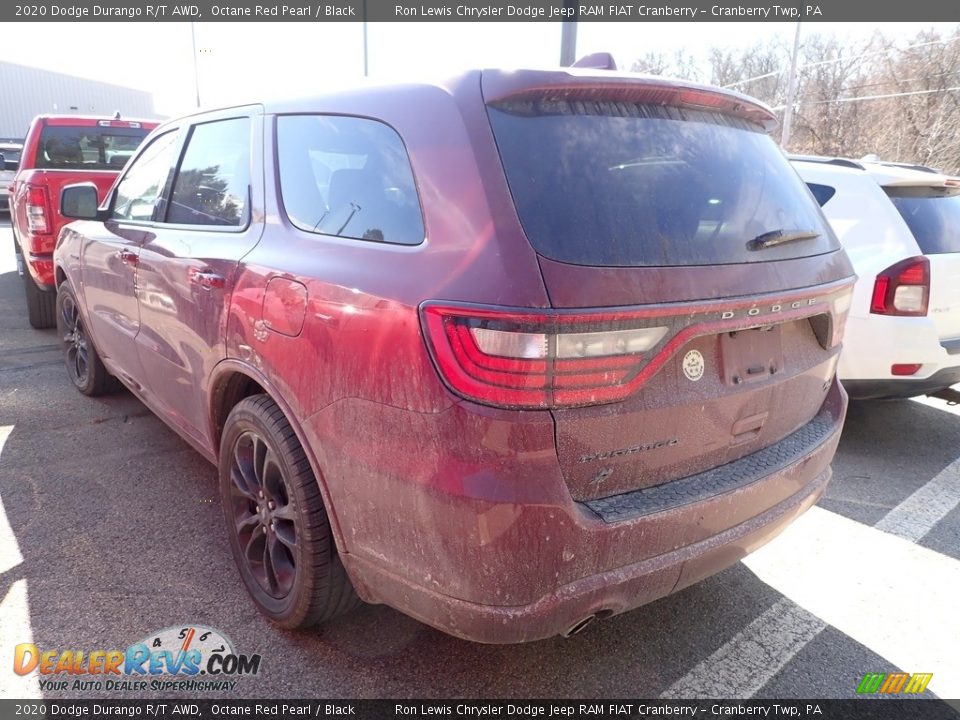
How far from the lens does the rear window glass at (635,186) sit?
5.96ft

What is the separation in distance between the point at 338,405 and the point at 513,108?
3.10 feet

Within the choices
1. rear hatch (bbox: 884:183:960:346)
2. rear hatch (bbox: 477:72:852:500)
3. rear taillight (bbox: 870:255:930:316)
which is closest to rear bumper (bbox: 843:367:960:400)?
rear hatch (bbox: 884:183:960:346)

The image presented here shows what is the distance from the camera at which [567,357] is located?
170 centimetres

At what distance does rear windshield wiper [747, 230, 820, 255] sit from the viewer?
2146 mm

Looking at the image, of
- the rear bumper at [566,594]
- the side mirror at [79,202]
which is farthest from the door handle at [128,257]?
the rear bumper at [566,594]

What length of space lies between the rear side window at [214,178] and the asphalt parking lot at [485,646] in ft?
4.62

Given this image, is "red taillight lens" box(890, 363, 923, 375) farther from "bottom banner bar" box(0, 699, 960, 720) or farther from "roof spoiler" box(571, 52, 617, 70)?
"roof spoiler" box(571, 52, 617, 70)

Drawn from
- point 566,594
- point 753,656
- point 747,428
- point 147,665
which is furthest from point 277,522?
point 753,656

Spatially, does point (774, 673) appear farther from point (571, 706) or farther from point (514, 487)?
point (514, 487)

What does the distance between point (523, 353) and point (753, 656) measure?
1.57 meters

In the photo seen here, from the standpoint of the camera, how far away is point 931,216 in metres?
4.13

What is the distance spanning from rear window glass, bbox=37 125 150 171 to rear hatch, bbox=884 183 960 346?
6.78 meters

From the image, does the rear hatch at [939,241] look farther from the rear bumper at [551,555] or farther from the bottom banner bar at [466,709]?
the rear bumper at [551,555]

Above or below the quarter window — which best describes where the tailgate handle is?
below
